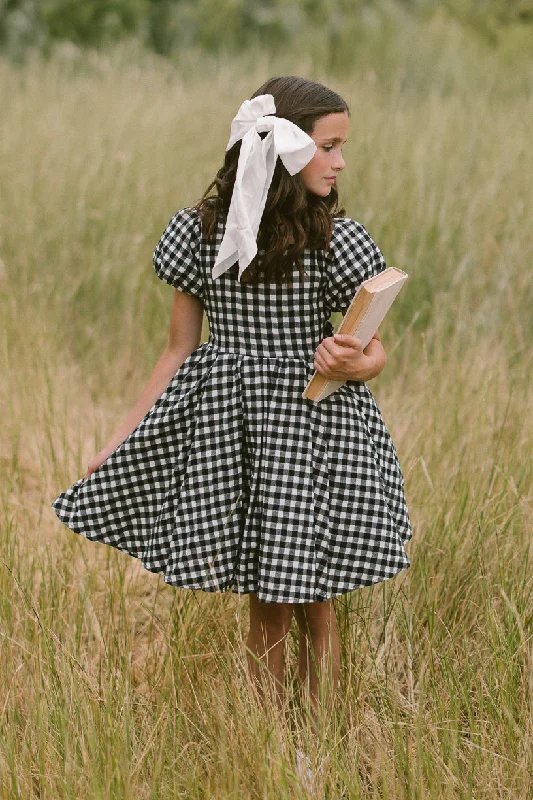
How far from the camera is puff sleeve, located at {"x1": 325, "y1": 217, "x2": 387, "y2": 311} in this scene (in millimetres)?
1812

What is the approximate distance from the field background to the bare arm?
37 centimetres

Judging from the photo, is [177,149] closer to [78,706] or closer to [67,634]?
[67,634]

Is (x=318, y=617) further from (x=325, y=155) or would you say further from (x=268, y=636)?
(x=325, y=155)

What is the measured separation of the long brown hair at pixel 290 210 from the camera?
177 cm

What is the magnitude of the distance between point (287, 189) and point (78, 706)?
99 cm

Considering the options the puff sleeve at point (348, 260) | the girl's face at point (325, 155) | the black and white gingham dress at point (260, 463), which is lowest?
the black and white gingham dress at point (260, 463)

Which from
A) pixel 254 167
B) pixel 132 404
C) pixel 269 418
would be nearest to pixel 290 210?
pixel 254 167

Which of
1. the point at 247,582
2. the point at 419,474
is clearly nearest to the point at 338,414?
the point at 247,582

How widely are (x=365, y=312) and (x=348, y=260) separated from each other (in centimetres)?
16

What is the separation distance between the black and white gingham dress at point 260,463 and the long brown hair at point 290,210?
33 mm

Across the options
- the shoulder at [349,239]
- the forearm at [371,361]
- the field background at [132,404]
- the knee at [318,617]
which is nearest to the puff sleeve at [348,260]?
the shoulder at [349,239]

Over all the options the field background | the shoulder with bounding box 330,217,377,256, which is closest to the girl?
the shoulder with bounding box 330,217,377,256

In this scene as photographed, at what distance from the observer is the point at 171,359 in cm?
195

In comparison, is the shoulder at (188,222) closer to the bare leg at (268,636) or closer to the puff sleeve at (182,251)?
the puff sleeve at (182,251)
